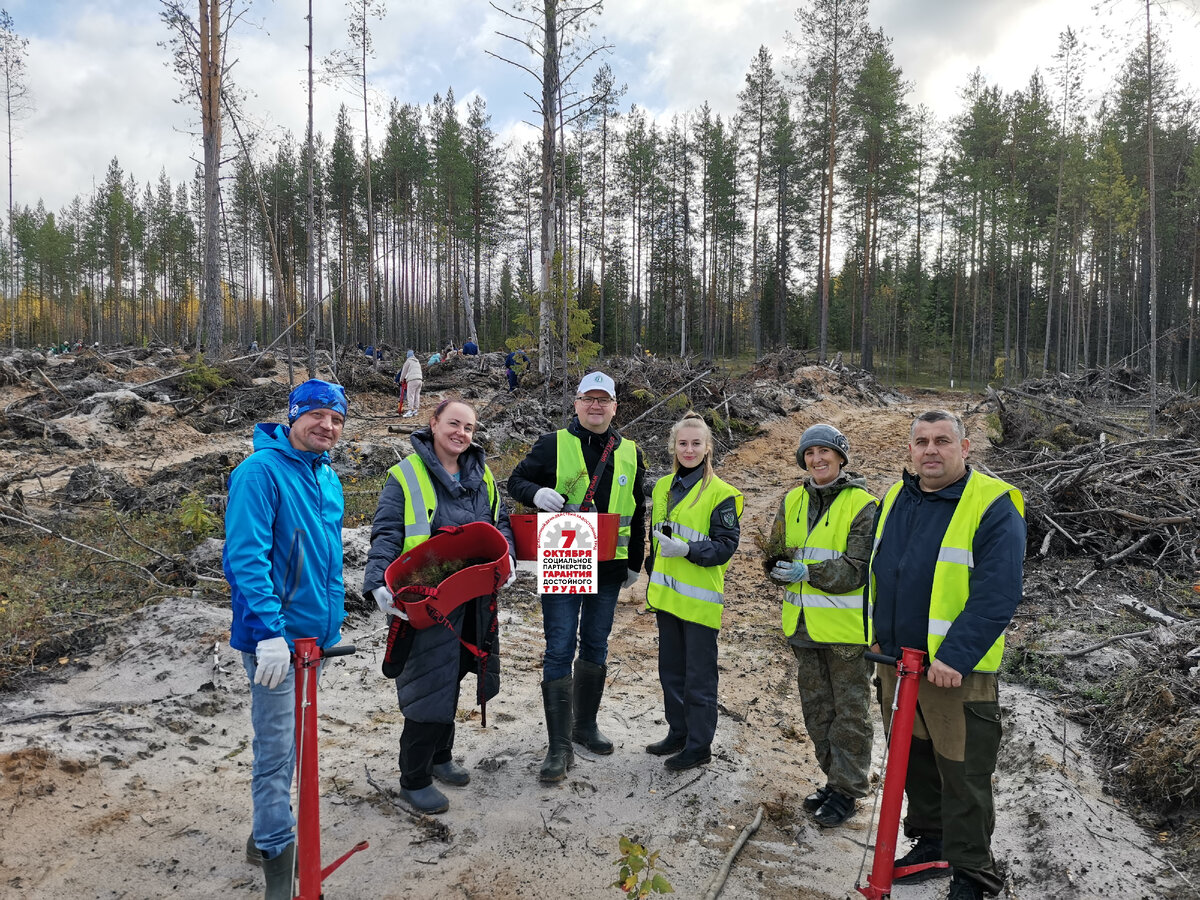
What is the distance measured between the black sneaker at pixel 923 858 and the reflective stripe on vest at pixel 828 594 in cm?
93

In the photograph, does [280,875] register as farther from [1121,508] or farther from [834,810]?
[1121,508]

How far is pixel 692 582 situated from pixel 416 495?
163 cm

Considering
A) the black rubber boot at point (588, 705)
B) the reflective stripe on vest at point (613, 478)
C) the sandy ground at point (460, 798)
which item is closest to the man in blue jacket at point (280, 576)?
the sandy ground at point (460, 798)

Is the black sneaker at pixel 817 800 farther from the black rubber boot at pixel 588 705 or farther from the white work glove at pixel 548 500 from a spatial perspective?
the white work glove at pixel 548 500

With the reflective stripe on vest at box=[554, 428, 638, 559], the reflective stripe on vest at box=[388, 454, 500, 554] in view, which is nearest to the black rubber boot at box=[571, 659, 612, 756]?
the reflective stripe on vest at box=[554, 428, 638, 559]

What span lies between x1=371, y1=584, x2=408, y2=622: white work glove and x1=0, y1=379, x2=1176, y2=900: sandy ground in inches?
45.0

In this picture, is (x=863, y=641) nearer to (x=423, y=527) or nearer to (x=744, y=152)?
(x=423, y=527)

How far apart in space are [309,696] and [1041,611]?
649cm

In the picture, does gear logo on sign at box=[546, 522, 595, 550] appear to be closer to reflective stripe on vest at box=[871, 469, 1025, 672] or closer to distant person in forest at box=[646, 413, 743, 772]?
distant person in forest at box=[646, 413, 743, 772]

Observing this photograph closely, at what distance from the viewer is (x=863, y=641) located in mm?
3441

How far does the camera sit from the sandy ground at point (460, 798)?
2955 mm

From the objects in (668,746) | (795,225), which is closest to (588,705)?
(668,746)

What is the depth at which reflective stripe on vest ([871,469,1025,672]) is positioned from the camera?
2680mm

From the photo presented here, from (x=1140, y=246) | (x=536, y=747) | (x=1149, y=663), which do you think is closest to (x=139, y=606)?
(x=536, y=747)
